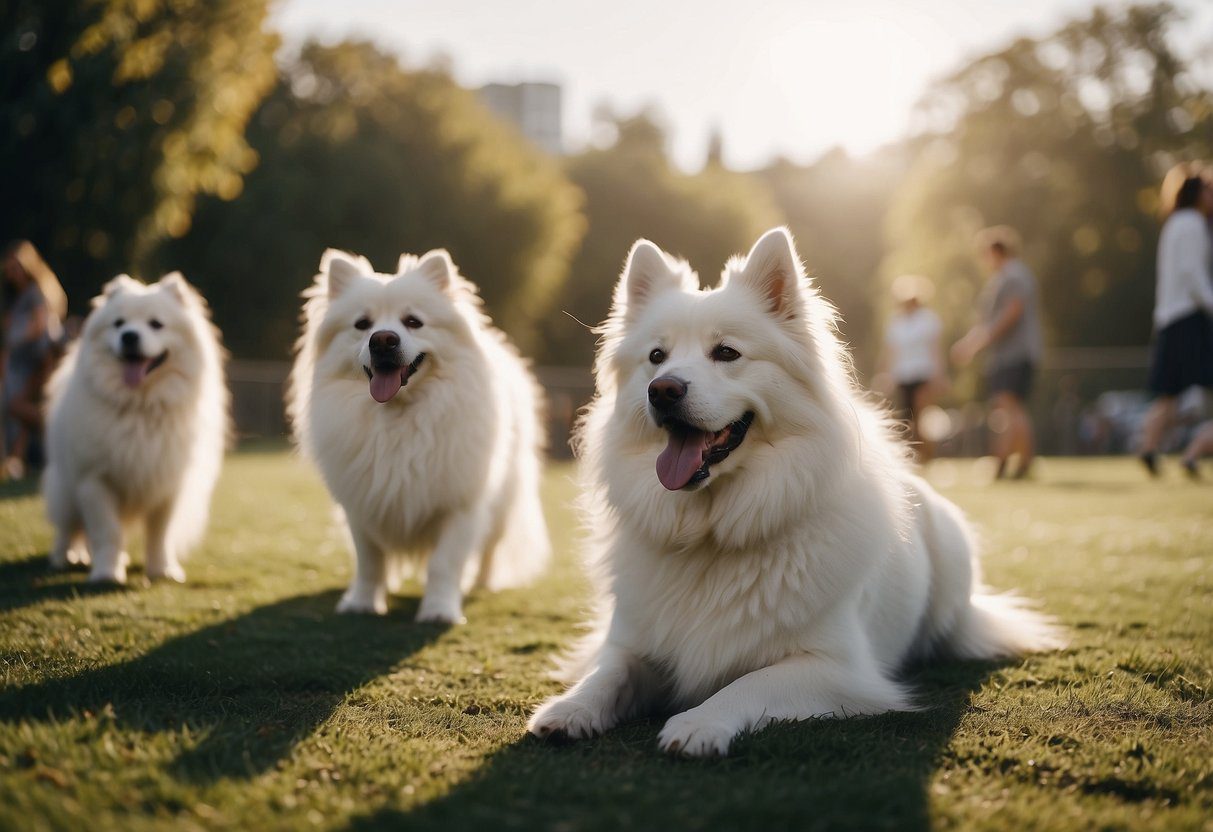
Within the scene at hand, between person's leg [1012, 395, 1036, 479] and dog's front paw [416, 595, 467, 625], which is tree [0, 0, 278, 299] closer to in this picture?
dog's front paw [416, 595, 467, 625]

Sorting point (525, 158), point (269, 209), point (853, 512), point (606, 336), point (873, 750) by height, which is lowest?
point (873, 750)

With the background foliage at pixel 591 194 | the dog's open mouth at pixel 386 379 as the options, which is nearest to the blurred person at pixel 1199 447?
the dog's open mouth at pixel 386 379

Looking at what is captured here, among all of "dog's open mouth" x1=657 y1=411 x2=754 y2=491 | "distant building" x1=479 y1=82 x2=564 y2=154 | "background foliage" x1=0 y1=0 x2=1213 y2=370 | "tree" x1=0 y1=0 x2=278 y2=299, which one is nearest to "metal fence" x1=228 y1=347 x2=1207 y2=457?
"background foliage" x1=0 y1=0 x2=1213 y2=370

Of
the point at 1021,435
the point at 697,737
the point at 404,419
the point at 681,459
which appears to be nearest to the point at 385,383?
the point at 404,419

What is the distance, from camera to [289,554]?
281 inches

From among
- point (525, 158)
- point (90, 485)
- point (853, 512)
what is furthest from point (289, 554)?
point (525, 158)

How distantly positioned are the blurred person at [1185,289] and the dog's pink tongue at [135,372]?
8.25m

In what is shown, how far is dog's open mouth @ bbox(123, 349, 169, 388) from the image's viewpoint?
6039 millimetres

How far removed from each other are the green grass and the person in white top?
6703 millimetres

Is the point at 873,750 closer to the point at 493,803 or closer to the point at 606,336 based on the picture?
the point at 493,803

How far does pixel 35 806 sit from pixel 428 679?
183cm

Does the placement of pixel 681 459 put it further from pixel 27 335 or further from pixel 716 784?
pixel 27 335

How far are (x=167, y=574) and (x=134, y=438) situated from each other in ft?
2.72

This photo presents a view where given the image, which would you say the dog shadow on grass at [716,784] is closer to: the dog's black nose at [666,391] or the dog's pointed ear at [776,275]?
the dog's black nose at [666,391]
